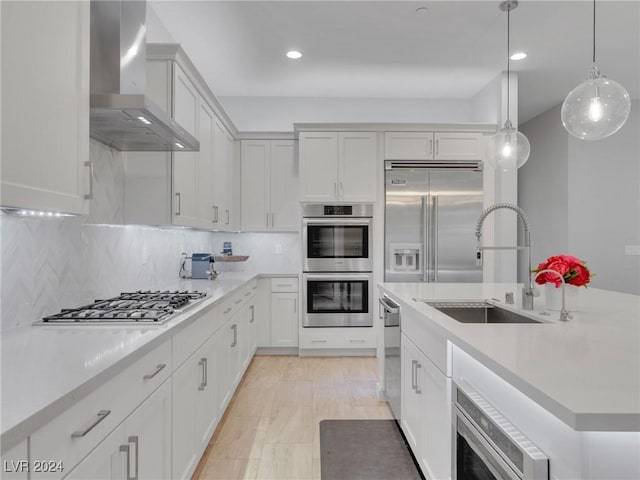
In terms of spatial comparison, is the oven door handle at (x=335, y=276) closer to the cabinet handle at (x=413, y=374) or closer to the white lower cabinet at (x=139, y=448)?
the cabinet handle at (x=413, y=374)

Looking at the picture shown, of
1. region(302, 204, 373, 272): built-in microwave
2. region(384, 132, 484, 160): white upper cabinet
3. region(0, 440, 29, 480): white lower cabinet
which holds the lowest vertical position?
region(0, 440, 29, 480): white lower cabinet

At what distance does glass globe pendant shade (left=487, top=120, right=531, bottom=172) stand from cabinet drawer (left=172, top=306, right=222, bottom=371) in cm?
215

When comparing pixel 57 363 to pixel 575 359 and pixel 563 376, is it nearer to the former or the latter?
pixel 563 376

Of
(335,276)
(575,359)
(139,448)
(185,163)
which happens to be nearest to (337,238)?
(335,276)

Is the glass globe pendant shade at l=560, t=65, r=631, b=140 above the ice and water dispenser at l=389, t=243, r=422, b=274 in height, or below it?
above

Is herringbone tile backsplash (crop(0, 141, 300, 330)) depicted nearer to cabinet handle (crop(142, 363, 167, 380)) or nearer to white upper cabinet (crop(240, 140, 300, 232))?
cabinet handle (crop(142, 363, 167, 380))

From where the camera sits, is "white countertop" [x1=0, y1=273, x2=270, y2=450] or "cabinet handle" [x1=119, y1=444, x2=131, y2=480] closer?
"white countertop" [x1=0, y1=273, x2=270, y2=450]

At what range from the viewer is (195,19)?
321 cm

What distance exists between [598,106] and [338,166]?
2.69 meters

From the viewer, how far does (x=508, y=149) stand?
2.78m

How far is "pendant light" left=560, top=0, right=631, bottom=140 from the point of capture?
6.51 feet

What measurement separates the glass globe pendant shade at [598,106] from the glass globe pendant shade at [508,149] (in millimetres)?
671

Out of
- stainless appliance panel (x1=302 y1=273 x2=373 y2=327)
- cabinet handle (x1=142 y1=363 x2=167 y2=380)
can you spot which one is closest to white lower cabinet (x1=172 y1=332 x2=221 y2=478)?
cabinet handle (x1=142 y1=363 x2=167 y2=380)

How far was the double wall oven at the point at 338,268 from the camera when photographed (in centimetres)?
441
